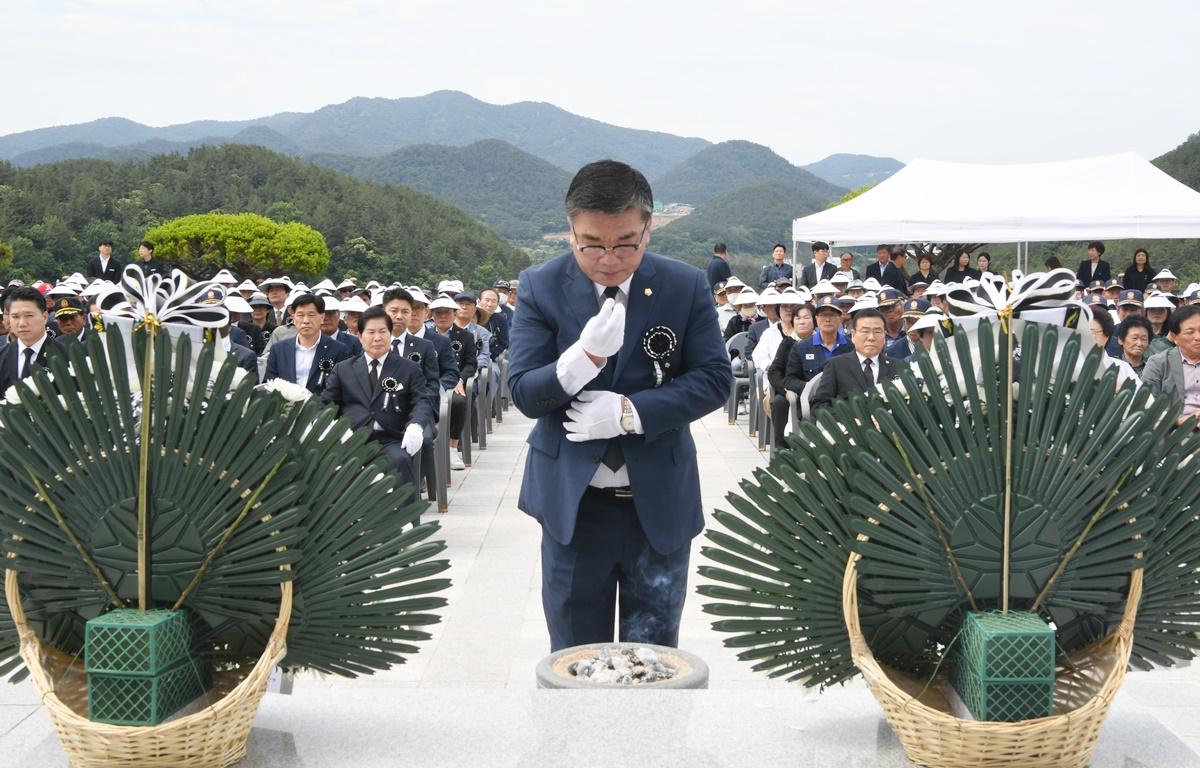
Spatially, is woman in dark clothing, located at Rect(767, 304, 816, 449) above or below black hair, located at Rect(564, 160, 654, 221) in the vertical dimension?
below

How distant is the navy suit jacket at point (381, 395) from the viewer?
26.1 feet

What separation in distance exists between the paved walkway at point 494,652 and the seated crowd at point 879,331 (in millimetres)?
1062

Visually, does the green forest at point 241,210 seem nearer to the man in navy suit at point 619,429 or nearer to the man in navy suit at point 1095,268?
the man in navy suit at point 1095,268

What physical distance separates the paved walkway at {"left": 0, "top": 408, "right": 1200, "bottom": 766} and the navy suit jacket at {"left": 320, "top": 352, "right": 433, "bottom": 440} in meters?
0.87

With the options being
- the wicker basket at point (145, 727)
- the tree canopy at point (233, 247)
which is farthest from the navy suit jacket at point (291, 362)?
the tree canopy at point (233, 247)

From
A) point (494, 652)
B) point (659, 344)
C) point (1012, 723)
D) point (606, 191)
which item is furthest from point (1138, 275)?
point (1012, 723)

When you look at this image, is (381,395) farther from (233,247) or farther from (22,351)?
(233,247)

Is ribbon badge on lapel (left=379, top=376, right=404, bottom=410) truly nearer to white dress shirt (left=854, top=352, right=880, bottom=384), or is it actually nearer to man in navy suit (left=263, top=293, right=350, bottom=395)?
man in navy suit (left=263, top=293, right=350, bottom=395)

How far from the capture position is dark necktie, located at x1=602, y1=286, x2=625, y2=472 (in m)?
2.90

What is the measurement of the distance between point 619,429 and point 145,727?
120 cm

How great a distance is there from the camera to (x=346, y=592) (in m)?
2.05

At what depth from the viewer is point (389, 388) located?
7.96 m

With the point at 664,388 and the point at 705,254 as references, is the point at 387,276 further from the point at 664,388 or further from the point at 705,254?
the point at 664,388

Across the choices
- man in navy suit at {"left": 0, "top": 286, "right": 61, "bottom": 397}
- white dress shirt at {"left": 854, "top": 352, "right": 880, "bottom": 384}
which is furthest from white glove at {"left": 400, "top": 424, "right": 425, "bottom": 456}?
white dress shirt at {"left": 854, "top": 352, "right": 880, "bottom": 384}
